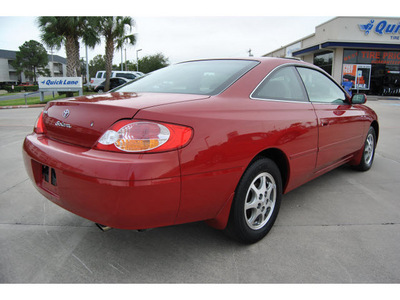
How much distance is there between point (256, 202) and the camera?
2314 mm

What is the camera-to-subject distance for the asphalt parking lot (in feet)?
6.53

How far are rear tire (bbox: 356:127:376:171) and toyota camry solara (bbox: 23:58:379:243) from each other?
5.14 feet

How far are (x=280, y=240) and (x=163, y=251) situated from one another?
36.9 inches

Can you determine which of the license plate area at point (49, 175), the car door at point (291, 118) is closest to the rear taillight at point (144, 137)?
the license plate area at point (49, 175)

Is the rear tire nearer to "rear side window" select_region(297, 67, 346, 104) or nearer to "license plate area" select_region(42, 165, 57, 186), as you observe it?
"rear side window" select_region(297, 67, 346, 104)

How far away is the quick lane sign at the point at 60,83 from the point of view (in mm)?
17266

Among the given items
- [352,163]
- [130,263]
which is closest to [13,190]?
[130,263]

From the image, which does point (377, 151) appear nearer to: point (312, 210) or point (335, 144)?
point (335, 144)

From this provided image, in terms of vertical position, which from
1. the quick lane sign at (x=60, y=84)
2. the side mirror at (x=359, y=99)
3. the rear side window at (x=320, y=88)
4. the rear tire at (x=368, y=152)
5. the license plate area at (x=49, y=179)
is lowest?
the rear tire at (x=368, y=152)

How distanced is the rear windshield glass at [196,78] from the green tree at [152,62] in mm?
57998

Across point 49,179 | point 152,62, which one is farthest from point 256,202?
point 152,62

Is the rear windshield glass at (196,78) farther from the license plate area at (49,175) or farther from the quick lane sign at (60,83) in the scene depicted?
the quick lane sign at (60,83)

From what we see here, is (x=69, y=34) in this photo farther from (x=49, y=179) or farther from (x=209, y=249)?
(x=209, y=249)

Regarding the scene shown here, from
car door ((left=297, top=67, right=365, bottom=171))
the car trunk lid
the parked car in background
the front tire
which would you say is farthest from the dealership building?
the car trunk lid
